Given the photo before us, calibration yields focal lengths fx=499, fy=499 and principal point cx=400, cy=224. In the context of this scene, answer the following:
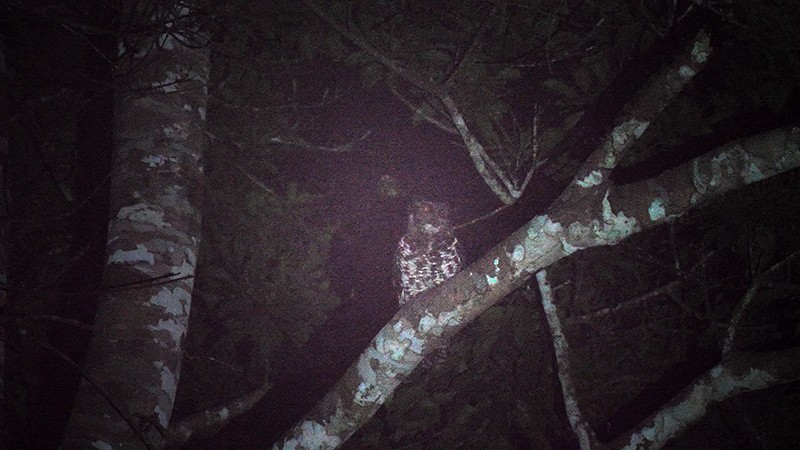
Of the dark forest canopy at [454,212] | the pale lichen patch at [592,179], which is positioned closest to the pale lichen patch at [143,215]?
the dark forest canopy at [454,212]

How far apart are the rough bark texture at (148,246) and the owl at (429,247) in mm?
1640

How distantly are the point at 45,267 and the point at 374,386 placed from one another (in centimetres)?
256

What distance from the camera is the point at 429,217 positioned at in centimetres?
341

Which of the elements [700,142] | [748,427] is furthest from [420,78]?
[748,427]

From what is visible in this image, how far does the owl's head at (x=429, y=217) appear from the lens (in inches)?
134

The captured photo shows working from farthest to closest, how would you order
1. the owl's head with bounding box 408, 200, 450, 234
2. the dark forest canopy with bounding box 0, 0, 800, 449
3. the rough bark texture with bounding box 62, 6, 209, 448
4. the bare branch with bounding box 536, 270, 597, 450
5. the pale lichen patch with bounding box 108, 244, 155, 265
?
1. the owl's head with bounding box 408, 200, 450, 234
2. the dark forest canopy with bounding box 0, 0, 800, 449
3. the bare branch with bounding box 536, 270, 597, 450
4. the pale lichen patch with bounding box 108, 244, 155, 265
5. the rough bark texture with bounding box 62, 6, 209, 448

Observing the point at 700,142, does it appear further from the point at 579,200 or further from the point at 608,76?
the point at 579,200

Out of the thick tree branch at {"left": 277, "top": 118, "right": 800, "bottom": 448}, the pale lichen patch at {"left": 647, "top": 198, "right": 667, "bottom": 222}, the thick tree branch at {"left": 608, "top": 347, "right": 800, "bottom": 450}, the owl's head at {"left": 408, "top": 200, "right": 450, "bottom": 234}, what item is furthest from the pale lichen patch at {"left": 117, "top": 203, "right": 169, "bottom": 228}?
the thick tree branch at {"left": 608, "top": 347, "right": 800, "bottom": 450}

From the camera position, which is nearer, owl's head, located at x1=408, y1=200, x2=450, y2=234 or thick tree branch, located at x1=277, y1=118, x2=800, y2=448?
thick tree branch, located at x1=277, y1=118, x2=800, y2=448

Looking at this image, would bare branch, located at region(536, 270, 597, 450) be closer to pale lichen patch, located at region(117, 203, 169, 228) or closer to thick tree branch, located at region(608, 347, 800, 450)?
thick tree branch, located at region(608, 347, 800, 450)

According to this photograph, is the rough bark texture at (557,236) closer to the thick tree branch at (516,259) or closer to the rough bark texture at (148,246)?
the thick tree branch at (516,259)

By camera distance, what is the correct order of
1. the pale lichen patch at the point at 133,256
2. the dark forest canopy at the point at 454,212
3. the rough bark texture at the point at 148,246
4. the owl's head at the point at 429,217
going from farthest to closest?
1. the owl's head at the point at 429,217
2. the dark forest canopy at the point at 454,212
3. the pale lichen patch at the point at 133,256
4. the rough bark texture at the point at 148,246

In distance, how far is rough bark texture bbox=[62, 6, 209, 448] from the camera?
5.06 ft

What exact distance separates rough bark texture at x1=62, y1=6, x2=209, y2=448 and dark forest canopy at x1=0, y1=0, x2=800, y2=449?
4 cm
